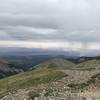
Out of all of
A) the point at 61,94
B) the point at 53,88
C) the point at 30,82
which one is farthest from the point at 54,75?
the point at 61,94

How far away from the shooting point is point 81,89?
13350 centimetres

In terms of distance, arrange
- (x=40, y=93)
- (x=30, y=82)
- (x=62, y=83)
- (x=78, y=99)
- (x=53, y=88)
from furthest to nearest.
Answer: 1. (x=30, y=82)
2. (x=62, y=83)
3. (x=53, y=88)
4. (x=40, y=93)
5. (x=78, y=99)

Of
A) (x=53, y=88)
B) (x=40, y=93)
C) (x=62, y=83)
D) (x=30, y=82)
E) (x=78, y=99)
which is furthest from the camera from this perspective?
(x=30, y=82)

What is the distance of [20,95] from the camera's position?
13312cm

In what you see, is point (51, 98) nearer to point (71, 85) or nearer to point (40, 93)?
point (40, 93)

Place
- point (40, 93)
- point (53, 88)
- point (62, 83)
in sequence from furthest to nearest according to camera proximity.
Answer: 1. point (62, 83)
2. point (53, 88)
3. point (40, 93)

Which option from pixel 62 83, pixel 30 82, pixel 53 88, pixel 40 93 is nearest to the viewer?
pixel 40 93

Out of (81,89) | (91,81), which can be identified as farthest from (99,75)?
(81,89)

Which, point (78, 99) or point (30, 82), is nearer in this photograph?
point (78, 99)

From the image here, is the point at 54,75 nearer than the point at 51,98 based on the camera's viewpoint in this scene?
No

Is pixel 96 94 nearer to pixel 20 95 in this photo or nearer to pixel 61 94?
pixel 61 94

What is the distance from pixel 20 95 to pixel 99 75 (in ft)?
156

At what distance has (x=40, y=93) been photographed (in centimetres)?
12912

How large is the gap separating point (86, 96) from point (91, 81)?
87.7ft
